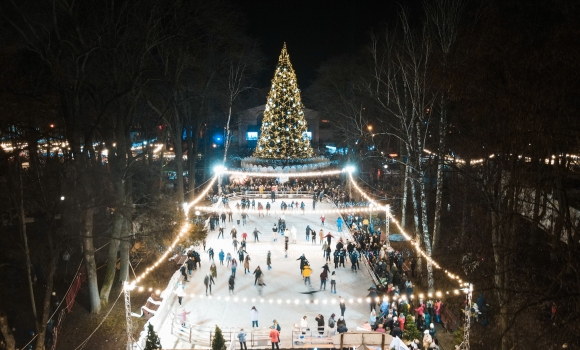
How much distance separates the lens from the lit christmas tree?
34.1 meters

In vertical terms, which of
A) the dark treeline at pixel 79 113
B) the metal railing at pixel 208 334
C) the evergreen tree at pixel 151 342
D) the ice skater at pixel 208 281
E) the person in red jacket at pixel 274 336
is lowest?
the metal railing at pixel 208 334

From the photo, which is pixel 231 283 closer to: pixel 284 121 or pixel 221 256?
→ pixel 221 256

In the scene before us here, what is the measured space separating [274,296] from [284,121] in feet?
67.0

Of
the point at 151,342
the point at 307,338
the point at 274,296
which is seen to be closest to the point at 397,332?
the point at 307,338

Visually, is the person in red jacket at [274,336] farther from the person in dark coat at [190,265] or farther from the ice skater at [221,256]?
the ice skater at [221,256]

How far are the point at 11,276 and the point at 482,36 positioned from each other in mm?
17834

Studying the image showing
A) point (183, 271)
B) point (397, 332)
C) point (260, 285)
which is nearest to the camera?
point (397, 332)

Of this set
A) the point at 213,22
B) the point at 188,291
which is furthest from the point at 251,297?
the point at 213,22

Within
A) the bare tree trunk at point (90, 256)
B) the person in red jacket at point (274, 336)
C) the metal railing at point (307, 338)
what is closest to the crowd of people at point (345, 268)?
the person in red jacket at point (274, 336)

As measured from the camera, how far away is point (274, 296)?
53.0 ft

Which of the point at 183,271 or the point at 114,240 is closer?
the point at 114,240

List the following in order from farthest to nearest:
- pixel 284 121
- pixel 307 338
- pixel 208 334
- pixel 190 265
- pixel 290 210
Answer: pixel 284 121, pixel 290 210, pixel 190 265, pixel 208 334, pixel 307 338

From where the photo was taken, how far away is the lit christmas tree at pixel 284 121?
34094mm

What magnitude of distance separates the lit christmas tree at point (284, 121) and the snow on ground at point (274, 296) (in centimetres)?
1412
